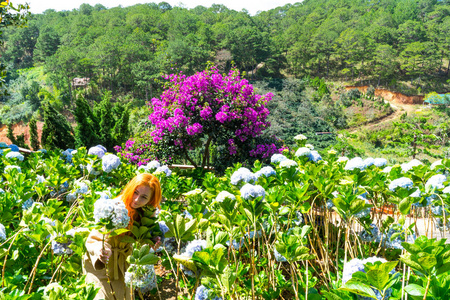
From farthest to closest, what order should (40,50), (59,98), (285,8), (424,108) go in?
(285,8), (40,50), (59,98), (424,108)

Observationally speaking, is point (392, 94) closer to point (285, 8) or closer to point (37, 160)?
point (37, 160)

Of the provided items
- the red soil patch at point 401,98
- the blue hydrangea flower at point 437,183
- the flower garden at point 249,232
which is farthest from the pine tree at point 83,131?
the red soil patch at point 401,98

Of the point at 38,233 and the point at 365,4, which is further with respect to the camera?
the point at 365,4

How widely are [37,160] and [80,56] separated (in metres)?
30.8

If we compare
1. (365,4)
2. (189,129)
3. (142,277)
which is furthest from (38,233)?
(365,4)

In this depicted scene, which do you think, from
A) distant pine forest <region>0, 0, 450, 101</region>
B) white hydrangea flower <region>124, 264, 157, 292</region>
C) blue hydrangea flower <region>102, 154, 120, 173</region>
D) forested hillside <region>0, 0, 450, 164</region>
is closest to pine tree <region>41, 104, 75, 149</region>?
blue hydrangea flower <region>102, 154, 120, 173</region>

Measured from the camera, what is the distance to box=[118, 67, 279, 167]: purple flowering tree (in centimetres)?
384

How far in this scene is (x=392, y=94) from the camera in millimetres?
23500

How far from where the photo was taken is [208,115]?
3883mm

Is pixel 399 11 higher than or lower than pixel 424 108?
A: higher

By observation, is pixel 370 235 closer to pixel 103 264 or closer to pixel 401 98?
pixel 103 264

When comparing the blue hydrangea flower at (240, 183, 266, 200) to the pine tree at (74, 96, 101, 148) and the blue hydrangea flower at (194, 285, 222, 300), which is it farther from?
the pine tree at (74, 96, 101, 148)

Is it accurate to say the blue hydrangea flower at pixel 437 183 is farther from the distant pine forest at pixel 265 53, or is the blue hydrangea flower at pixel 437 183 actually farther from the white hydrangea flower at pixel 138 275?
the distant pine forest at pixel 265 53

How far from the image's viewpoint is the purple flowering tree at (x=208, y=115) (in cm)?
384
